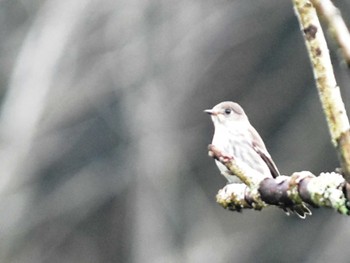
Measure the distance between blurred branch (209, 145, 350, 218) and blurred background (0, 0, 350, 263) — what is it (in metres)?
11.3

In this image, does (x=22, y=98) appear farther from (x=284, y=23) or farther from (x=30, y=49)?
(x=284, y=23)

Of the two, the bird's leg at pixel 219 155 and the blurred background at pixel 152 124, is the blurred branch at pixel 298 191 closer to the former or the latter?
the bird's leg at pixel 219 155

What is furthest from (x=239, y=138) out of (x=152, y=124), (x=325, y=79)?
(x=152, y=124)

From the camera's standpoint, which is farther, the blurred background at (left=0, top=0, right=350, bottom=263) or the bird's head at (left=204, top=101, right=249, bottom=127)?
the blurred background at (left=0, top=0, right=350, bottom=263)

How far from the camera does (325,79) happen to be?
1.81 meters

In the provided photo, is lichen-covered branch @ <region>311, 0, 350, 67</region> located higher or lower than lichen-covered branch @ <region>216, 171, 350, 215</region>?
higher

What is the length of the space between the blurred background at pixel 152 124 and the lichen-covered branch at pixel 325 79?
11666 mm

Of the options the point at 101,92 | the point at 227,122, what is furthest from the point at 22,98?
the point at 227,122

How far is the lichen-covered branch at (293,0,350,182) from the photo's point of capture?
5.84 feet

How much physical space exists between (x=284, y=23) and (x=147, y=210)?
113 inches

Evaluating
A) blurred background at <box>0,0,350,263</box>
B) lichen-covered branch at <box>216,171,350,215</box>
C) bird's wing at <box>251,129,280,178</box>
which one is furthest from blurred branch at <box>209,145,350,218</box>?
blurred background at <box>0,0,350,263</box>

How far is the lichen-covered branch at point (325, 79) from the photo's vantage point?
178cm

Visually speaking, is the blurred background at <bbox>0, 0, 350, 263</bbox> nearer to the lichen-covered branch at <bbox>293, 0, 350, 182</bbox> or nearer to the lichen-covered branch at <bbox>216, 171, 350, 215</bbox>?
the lichen-covered branch at <bbox>216, 171, 350, 215</bbox>

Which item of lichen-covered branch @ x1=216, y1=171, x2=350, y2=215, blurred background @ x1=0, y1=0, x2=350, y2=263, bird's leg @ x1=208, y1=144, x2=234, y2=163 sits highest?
bird's leg @ x1=208, y1=144, x2=234, y2=163
